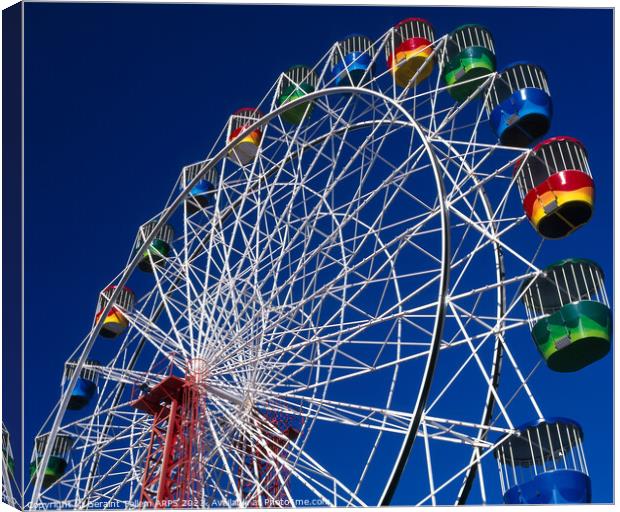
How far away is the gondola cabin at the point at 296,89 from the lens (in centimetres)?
1484

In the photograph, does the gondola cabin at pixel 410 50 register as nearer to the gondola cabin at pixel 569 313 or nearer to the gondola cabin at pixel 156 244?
the gondola cabin at pixel 569 313

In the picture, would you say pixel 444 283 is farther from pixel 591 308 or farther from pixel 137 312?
pixel 137 312

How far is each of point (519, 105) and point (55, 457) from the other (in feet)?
29.8

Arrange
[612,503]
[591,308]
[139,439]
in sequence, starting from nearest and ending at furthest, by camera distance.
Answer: [612,503]
[591,308]
[139,439]

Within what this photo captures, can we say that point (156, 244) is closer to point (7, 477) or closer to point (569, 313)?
point (7, 477)

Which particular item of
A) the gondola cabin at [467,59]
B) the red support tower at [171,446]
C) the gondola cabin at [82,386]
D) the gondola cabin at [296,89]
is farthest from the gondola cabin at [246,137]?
the red support tower at [171,446]

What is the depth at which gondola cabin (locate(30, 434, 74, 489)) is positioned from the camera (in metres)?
15.5

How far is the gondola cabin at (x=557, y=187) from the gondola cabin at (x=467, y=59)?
1.85m

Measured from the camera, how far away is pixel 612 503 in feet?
29.6

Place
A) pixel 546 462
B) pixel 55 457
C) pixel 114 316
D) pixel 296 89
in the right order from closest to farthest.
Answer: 1. pixel 546 462
2. pixel 296 89
3. pixel 55 457
4. pixel 114 316

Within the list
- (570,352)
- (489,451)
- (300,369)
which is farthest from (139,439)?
(570,352)

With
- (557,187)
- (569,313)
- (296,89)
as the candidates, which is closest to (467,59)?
(557,187)

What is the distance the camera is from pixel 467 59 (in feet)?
42.7

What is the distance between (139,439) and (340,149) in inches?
191
